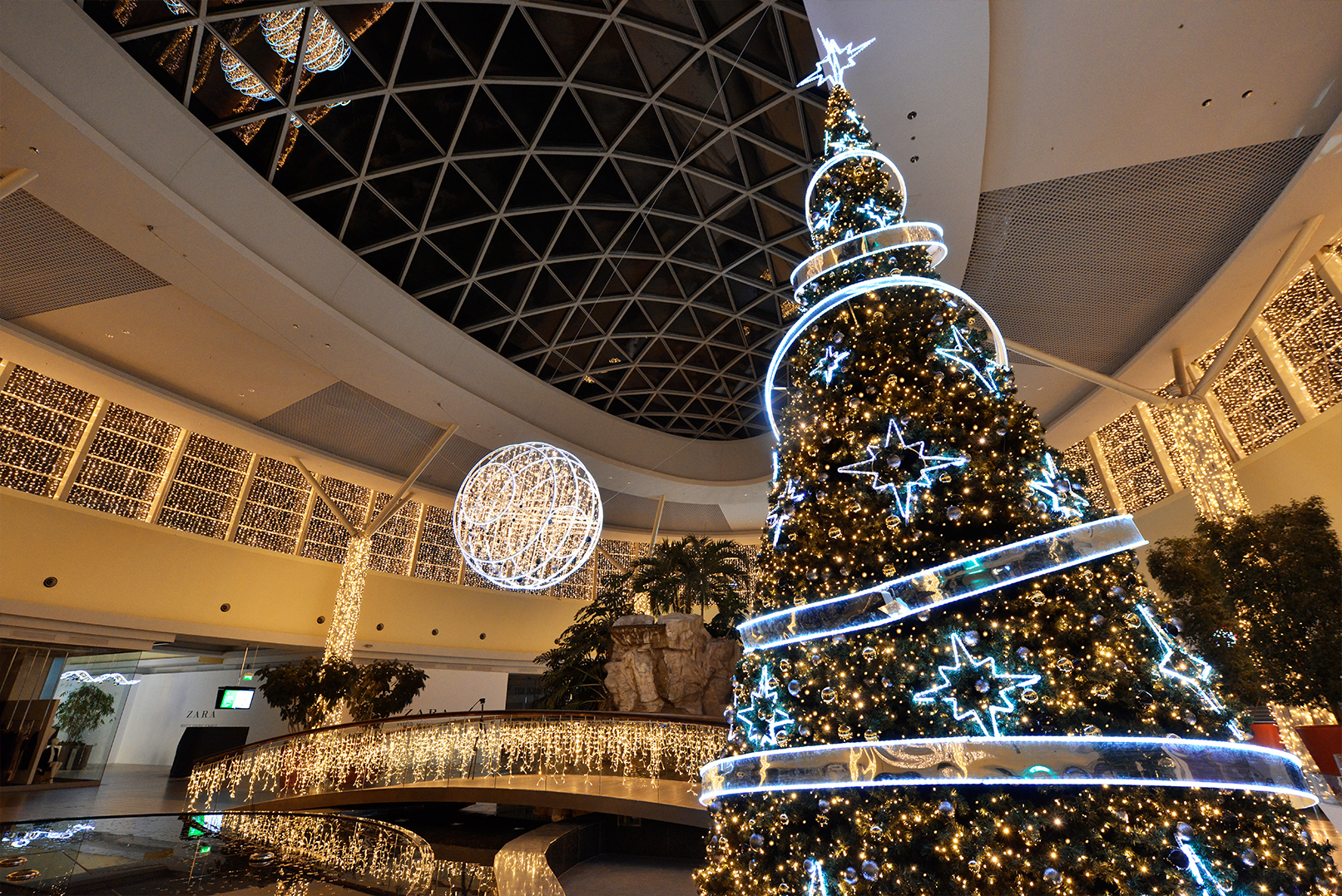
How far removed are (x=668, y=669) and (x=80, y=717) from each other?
16699 millimetres

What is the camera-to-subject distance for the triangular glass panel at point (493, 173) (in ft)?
50.4

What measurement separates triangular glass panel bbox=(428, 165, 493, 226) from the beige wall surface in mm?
12328

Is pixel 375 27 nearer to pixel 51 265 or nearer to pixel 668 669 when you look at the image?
pixel 51 265

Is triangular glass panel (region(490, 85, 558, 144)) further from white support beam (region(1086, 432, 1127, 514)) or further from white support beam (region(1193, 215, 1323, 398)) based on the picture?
white support beam (region(1086, 432, 1127, 514))

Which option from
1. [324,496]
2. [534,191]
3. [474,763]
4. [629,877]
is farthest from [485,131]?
[629,877]

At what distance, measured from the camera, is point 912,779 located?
2.53m

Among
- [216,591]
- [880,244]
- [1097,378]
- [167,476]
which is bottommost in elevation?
[880,244]

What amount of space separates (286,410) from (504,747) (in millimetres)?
13319

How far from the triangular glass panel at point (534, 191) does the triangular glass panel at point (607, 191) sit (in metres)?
0.75

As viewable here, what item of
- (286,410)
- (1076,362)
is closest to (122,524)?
(286,410)

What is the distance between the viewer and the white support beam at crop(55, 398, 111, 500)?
1577cm

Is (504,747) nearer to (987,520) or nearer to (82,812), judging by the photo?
(82,812)

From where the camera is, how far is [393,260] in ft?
52.2

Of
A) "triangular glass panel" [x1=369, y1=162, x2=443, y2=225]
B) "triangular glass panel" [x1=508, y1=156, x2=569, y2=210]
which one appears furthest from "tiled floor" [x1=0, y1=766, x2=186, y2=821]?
"triangular glass panel" [x1=508, y1=156, x2=569, y2=210]
